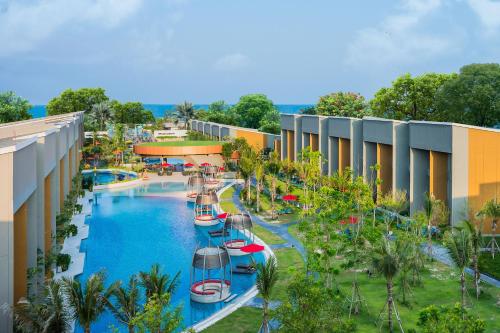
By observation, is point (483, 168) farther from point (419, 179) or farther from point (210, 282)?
point (210, 282)

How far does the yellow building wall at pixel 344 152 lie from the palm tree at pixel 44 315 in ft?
101

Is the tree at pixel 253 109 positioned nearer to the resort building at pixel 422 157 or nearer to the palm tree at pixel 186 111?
the palm tree at pixel 186 111

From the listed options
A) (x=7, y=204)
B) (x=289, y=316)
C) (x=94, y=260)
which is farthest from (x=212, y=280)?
(x=7, y=204)

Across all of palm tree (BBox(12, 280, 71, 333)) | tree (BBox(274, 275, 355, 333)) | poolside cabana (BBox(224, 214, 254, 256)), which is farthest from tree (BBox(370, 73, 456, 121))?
palm tree (BBox(12, 280, 71, 333))

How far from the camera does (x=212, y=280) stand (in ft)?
71.7

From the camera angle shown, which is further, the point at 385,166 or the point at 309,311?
the point at 385,166

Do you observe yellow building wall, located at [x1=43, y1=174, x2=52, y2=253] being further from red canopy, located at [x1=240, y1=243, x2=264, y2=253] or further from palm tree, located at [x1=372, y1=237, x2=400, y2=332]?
palm tree, located at [x1=372, y1=237, x2=400, y2=332]

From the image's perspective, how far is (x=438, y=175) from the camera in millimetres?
28641

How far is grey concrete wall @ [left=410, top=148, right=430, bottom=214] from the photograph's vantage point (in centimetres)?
3033

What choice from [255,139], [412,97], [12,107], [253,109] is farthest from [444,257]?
[253,109]

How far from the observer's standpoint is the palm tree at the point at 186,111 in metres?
98.0

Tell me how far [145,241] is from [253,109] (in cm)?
7649

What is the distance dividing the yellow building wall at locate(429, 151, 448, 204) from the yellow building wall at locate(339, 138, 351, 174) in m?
12.4

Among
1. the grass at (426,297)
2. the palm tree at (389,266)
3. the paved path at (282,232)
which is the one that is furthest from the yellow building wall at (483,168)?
the palm tree at (389,266)
